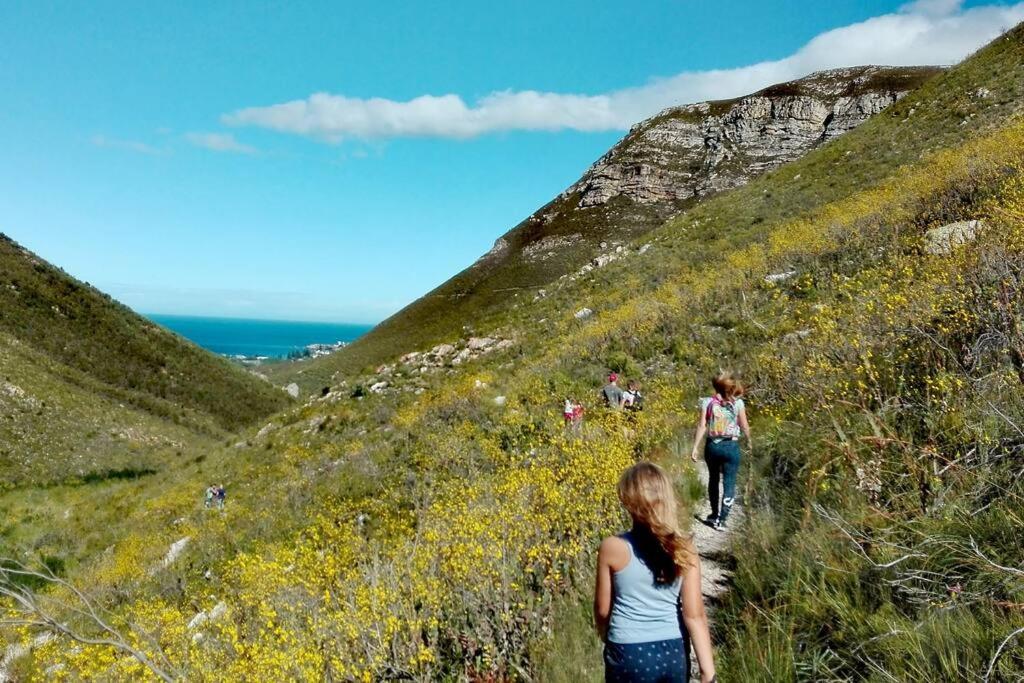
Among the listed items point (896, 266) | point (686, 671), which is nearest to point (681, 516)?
point (686, 671)

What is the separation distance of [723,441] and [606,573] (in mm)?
4081

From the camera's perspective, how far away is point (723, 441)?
22.8 feet

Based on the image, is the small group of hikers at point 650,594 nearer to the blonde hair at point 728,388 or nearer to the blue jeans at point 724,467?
the blue jeans at point 724,467

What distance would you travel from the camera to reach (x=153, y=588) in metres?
10.9

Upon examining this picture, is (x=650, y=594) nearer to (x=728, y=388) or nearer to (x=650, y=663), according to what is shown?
(x=650, y=663)

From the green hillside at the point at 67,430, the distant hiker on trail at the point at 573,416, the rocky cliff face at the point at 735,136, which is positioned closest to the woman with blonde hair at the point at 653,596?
the distant hiker on trail at the point at 573,416

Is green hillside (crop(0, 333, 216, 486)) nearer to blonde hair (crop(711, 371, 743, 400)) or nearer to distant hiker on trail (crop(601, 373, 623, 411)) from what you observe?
distant hiker on trail (crop(601, 373, 623, 411))

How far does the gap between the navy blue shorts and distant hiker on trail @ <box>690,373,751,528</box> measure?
3.74 metres

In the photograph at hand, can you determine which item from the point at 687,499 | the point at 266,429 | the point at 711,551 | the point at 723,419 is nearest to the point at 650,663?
the point at 711,551

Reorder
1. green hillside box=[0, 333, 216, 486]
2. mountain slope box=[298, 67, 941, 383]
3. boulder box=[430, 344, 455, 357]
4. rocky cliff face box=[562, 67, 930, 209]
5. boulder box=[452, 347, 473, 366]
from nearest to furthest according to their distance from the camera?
1. boulder box=[452, 347, 473, 366]
2. boulder box=[430, 344, 455, 357]
3. green hillside box=[0, 333, 216, 486]
4. mountain slope box=[298, 67, 941, 383]
5. rocky cliff face box=[562, 67, 930, 209]

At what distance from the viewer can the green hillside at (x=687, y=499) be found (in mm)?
3842

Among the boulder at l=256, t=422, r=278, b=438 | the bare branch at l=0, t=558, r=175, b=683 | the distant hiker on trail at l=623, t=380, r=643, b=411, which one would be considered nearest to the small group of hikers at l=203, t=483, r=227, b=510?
the boulder at l=256, t=422, r=278, b=438

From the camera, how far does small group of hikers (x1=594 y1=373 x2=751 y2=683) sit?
324 centimetres

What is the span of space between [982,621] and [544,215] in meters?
68.3
